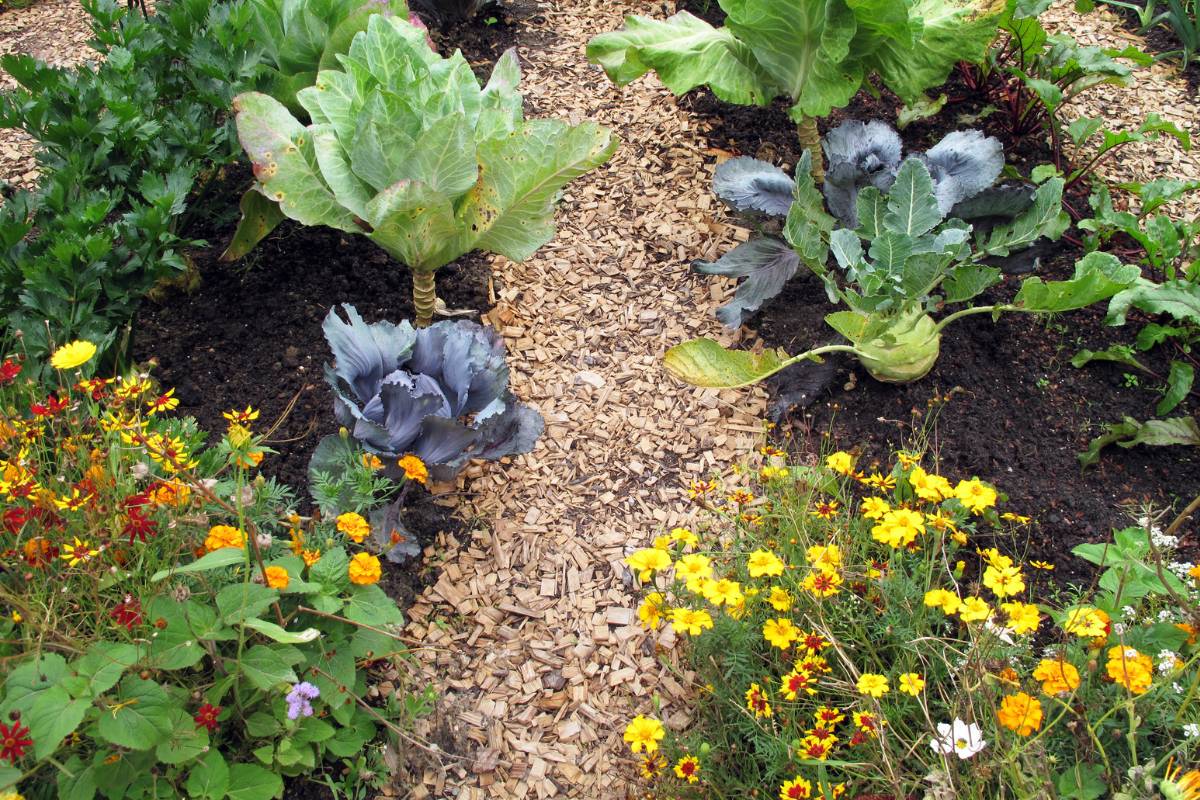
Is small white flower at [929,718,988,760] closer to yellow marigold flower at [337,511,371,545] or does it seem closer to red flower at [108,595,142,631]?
yellow marigold flower at [337,511,371,545]

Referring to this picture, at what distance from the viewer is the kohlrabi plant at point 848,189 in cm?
302

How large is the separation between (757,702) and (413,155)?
1.55m

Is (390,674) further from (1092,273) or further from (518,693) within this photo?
(1092,273)

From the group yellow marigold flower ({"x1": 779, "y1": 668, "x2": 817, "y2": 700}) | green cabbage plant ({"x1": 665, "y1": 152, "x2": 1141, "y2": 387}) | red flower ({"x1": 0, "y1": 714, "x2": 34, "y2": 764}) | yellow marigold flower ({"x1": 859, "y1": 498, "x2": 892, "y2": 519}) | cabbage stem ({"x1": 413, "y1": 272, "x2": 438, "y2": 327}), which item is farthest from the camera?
cabbage stem ({"x1": 413, "y1": 272, "x2": 438, "y2": 327})

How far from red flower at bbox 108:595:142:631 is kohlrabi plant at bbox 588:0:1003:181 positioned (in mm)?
2147

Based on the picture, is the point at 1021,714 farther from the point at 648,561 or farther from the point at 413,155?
the point at 413,155

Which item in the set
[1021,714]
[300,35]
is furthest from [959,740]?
[300,35]

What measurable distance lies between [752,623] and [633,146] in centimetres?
210

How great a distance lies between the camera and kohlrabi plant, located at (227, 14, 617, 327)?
254 centimetres

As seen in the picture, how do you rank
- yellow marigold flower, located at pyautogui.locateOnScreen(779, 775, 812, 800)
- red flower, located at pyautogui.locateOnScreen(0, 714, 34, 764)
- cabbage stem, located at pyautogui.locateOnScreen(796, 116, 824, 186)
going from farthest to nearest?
cabbage stem, located at pyautogui.locateOnScreen(796, 116, 824, 186), yellow marigold flower, located at pyautogui.locateOnScreen(779, 775, 812, 800), red flower, located at pyautogui.locateOnScreen(0, 714, 34, 764)

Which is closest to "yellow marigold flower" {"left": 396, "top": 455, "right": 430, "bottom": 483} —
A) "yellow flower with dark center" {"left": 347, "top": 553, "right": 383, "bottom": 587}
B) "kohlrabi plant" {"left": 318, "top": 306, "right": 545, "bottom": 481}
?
"kohlrabi plant" {"left": 318, "top": 306, "right": 545, "bottom": 481}

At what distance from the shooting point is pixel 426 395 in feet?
8.04

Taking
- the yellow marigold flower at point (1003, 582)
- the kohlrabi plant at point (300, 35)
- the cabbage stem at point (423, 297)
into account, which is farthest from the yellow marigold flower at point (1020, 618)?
the kohlrabi plant at point (300, 35)

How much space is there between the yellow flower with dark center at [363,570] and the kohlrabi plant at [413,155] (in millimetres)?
924
